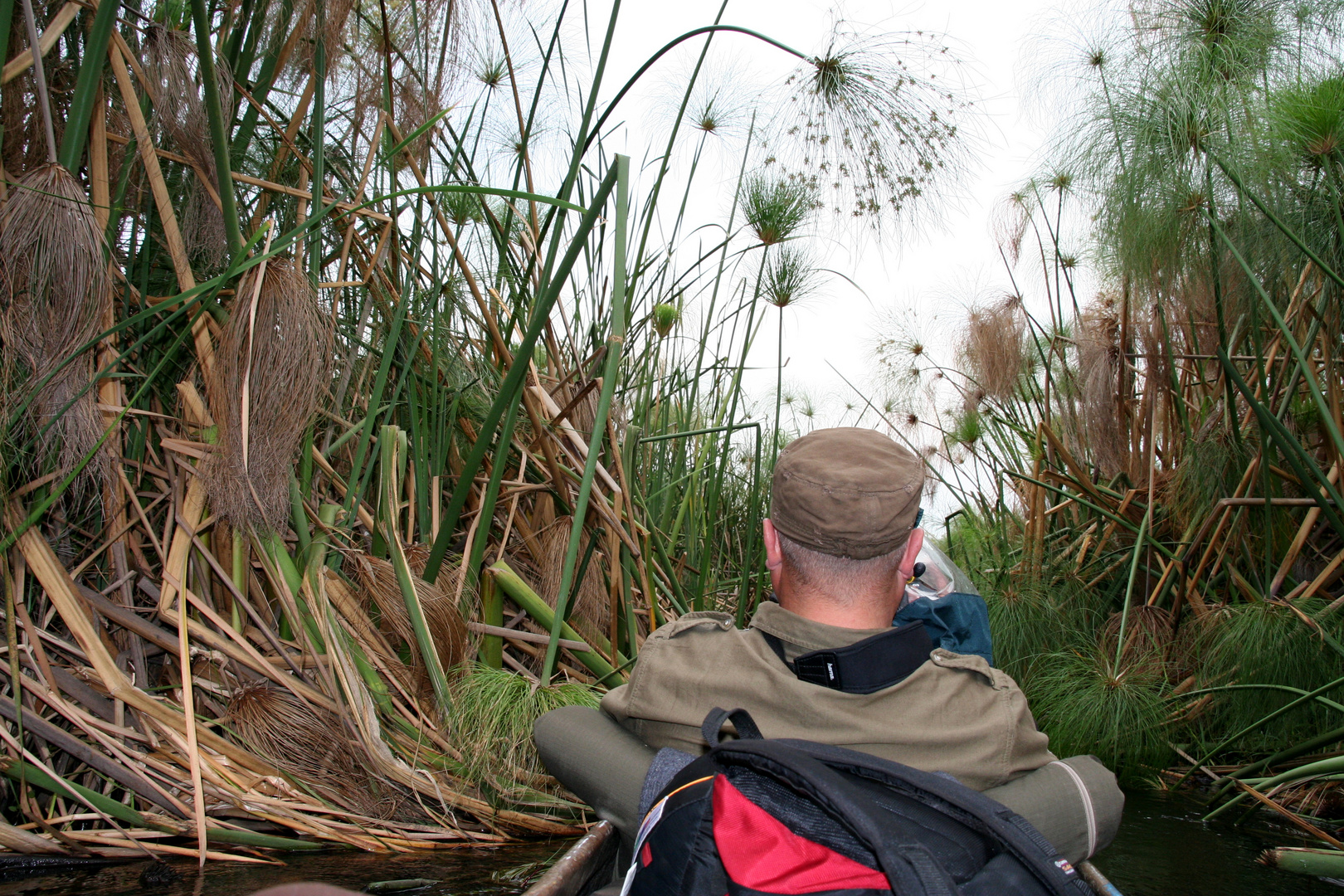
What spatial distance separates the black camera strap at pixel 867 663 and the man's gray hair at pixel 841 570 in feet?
0.29

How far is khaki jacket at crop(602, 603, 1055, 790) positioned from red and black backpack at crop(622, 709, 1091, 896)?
5.4 inches

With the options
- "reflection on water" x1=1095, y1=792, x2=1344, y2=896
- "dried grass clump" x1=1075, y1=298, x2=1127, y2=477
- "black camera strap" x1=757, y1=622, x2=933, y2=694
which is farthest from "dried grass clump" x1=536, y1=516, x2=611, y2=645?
"dried grass clump" x1=1075, y1=298, x2=1127, y2=477

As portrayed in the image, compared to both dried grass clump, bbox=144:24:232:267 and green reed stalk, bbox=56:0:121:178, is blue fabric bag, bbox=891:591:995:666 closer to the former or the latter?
dried grass clump, bbox=144:24:232:267

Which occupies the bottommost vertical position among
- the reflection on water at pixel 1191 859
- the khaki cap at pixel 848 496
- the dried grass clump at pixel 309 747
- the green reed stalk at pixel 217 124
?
the reflection on water at pixel 1191 859

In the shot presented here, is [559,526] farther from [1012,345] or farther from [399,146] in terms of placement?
[1012,345]

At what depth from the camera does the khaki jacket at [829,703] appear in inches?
40.3

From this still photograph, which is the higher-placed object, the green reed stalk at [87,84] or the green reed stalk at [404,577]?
the green reed stalk at [87,84]

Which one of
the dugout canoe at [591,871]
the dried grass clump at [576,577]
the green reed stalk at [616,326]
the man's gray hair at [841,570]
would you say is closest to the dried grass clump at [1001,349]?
the dried grass clump at [576,577]

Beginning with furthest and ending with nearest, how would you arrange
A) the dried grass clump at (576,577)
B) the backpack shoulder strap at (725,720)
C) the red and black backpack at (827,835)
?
1. the dried grass clump at (576,577)
2. the backpack shoulder strap at (725,720)
3. the red and black backpack at (827,835)

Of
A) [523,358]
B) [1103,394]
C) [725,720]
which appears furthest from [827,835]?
[1103,394]

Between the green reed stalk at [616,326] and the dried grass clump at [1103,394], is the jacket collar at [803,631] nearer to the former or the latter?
the green reed stalk at [616,326]

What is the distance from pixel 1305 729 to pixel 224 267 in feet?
11.8

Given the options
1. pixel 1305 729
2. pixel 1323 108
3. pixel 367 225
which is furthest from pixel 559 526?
pixel 1305 729

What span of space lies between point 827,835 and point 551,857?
1.52 metres
